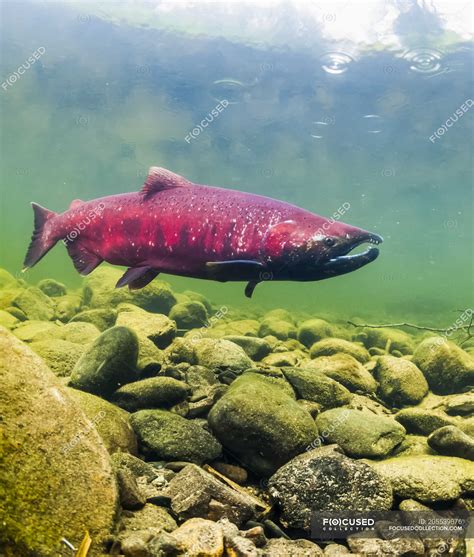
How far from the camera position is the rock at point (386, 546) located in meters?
2.52

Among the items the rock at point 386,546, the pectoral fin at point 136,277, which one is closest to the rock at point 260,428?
the rock at point 386,546

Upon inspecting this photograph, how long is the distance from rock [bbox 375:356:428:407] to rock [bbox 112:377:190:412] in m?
3.18

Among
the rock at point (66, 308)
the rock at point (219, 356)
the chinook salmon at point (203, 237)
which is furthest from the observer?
the rock at point (66, 308)

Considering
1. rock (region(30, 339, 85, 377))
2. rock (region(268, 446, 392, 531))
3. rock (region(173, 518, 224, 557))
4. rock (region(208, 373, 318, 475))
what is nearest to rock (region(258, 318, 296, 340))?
rock (region(30, 339, 85, 377))

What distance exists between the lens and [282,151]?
32.9 m

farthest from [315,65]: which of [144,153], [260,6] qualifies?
[144,153]

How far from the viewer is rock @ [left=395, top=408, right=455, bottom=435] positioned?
430cm

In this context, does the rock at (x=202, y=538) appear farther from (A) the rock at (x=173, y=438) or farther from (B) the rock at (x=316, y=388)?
(B) the rock at (x=316, y=388)

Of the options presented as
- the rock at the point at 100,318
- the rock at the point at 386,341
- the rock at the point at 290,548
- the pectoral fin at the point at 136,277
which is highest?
the pectoral fin at the point at 136,277

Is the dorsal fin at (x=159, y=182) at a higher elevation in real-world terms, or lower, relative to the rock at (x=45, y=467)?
higher

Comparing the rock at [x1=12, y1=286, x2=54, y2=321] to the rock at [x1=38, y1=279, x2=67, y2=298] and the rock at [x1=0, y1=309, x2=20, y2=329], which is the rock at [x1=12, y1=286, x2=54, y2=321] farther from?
the rock at [x1=38, y1=279, x2=67, y2=298]

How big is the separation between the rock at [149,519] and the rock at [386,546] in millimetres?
1230

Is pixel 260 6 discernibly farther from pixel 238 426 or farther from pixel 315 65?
pixel 238 426

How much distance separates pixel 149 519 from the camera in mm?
2363
